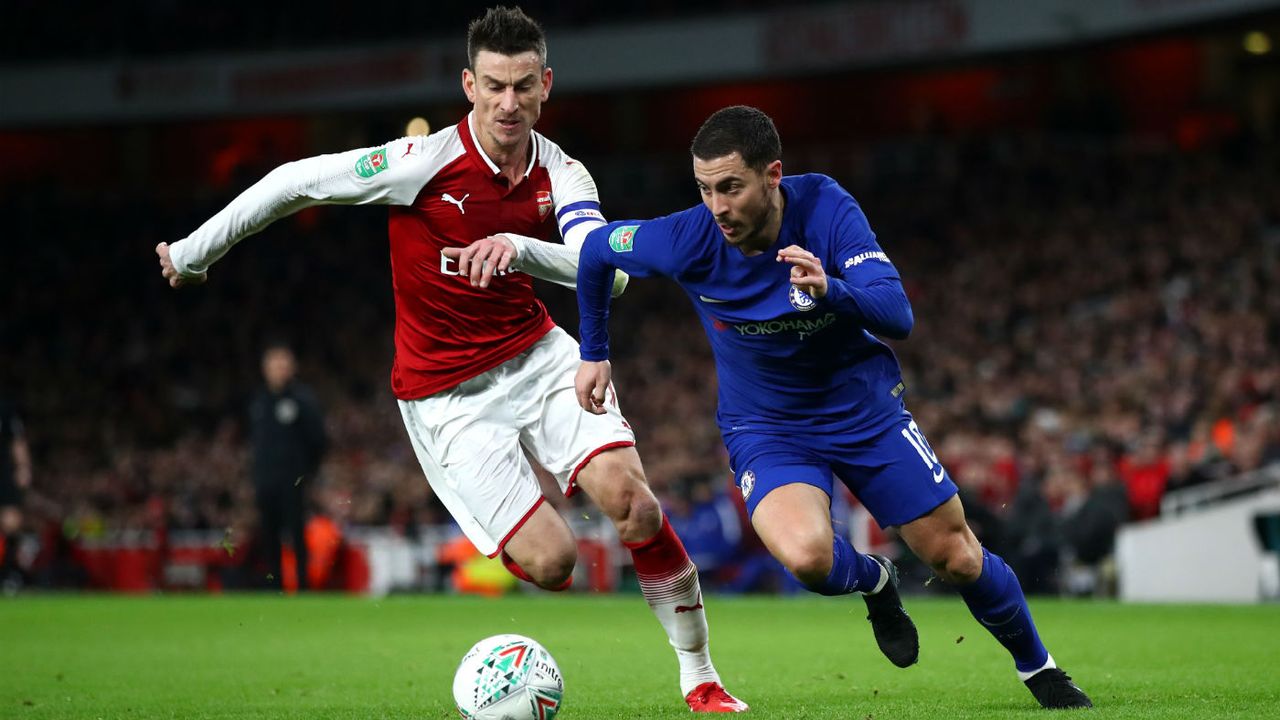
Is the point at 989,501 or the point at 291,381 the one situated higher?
the point at 291,381

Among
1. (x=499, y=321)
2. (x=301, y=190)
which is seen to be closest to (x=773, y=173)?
(x=499, y=321)

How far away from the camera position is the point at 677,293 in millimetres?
28312

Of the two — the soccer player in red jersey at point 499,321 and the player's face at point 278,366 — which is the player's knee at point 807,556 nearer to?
the soccer player in red jersey at point 499,321

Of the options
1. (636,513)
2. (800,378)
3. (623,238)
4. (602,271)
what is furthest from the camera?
(636,513)

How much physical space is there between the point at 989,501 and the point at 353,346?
15.6 meters

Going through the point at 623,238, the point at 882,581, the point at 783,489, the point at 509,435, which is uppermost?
the point at 623,238

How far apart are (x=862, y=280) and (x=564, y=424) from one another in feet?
5.36

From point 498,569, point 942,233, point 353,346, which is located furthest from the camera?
point 353,346

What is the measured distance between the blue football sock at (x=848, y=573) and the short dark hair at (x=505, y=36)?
2.22 meters

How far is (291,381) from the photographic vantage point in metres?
14.6

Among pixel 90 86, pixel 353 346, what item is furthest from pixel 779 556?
pixel 90 86

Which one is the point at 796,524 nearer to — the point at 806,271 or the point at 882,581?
the point at 882,581

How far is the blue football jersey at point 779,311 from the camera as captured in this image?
5.55 metres

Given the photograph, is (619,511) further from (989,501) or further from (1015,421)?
(1015,421)
